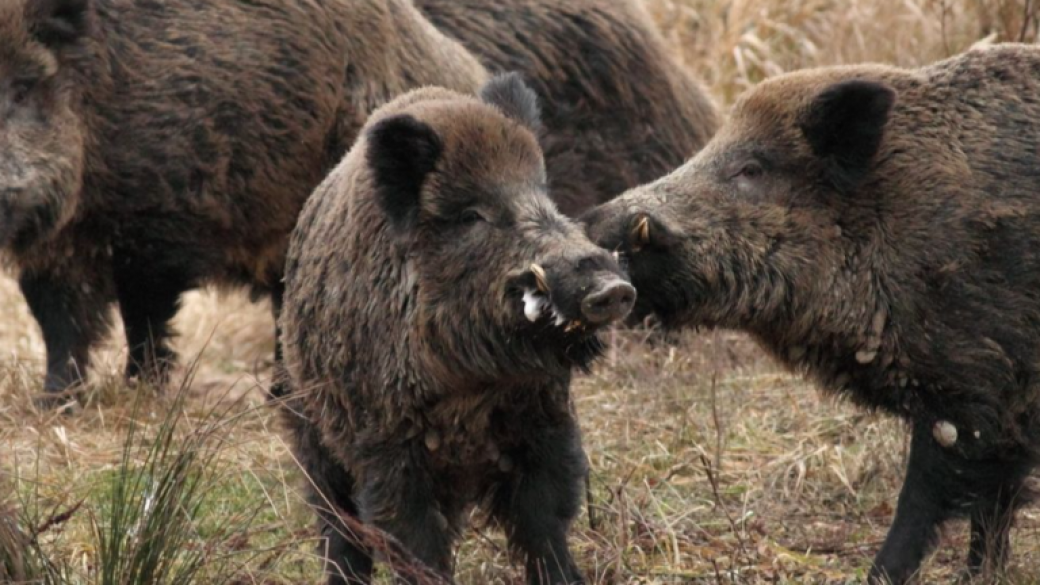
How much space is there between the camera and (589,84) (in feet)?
31.8

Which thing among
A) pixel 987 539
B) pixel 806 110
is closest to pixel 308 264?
pixel 806 110

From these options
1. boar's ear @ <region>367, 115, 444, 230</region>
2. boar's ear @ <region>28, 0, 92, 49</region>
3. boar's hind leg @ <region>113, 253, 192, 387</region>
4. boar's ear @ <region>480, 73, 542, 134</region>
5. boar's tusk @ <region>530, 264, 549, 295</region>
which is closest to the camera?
boar's tusk @ <region>530, 264, 549, 295</region>

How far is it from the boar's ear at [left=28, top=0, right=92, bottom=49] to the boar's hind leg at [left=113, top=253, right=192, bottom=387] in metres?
1.04

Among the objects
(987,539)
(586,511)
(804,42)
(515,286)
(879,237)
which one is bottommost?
(804,42)

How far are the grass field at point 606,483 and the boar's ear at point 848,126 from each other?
1.03 m

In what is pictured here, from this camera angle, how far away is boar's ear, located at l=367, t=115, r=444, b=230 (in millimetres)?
5238

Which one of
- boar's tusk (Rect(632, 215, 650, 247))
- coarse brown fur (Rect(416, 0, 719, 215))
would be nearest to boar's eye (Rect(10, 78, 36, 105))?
coarse brown fur (Rect(416, 0, 719, 215))

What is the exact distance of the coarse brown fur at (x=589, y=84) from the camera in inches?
376

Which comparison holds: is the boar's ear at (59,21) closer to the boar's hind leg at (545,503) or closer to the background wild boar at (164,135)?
the background wild boar at (164,135)

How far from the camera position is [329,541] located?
228 inches

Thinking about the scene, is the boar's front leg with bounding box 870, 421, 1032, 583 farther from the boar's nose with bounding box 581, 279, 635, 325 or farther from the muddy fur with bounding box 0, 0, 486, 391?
the muddy fur with bounding box 0, 0, 486, 391

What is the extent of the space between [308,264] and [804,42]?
7176mm

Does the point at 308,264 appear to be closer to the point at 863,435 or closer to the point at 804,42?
the point at 863,435

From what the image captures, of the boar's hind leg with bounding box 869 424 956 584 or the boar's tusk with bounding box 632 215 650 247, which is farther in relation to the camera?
the boar's tusk with bounding box 632 215 650 247
